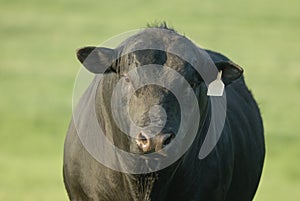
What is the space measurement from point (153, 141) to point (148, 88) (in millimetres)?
448

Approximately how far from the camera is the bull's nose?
686cm

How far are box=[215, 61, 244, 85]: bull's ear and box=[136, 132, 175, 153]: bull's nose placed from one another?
110 centimetres

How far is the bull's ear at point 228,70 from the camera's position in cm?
791

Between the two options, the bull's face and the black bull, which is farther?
the black bull

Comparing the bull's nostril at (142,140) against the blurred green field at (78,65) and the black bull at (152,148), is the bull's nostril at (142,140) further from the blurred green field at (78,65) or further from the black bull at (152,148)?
the blurred green field at (78,65)

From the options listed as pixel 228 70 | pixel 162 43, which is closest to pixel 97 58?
pixel 162 43

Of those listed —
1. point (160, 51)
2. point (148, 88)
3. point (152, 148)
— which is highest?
point (160, 51)

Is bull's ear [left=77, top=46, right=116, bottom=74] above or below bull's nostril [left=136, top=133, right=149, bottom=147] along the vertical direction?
above

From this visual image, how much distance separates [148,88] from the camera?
7.20 meters

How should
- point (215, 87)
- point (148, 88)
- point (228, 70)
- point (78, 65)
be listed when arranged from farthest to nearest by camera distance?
1. point (78, 65)
2. point (228, 70)
3. point (215, 87)
4. point (148, 88)

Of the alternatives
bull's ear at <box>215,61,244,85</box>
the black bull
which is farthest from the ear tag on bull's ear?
bull's ear at <box>215,61,244,85</box>

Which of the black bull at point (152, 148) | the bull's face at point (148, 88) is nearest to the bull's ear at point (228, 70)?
the black bull at point (152, 148)

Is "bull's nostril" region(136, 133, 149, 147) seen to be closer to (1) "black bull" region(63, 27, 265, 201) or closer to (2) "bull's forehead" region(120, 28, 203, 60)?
(1) "black bull" region(63, 27, 265, 201)

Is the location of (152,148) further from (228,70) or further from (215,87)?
(228,70)
